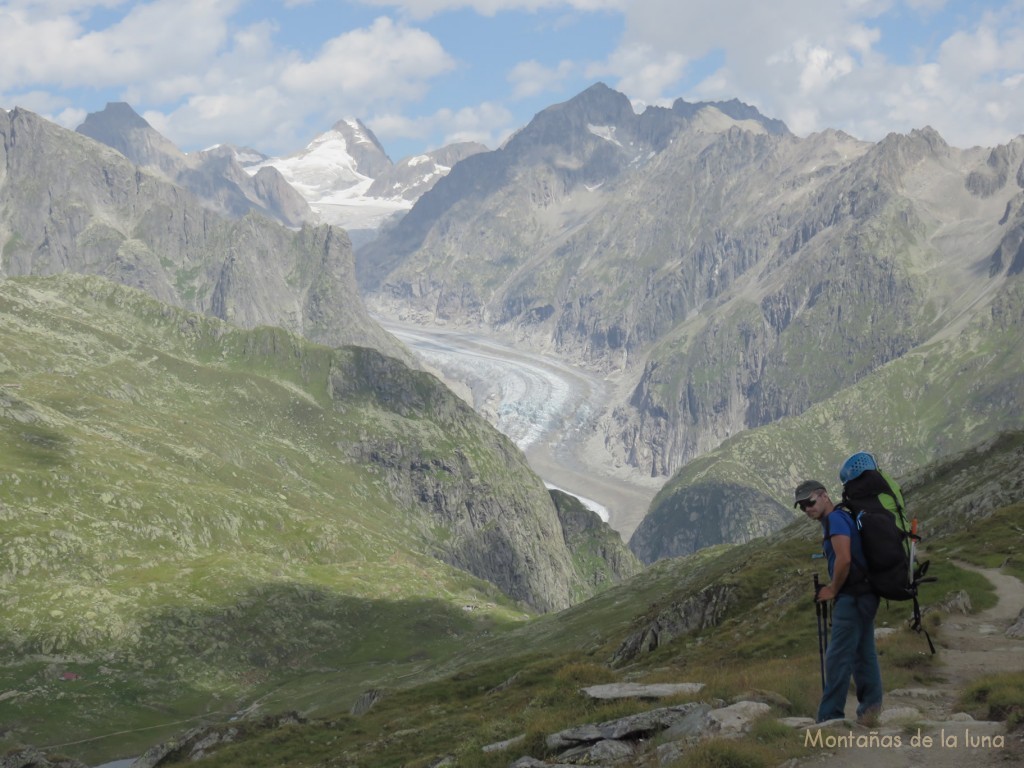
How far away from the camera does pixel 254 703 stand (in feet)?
511

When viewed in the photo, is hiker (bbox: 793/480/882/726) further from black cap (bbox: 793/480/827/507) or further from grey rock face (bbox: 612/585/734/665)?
grey rock face (bbox: 612/585/734/665)

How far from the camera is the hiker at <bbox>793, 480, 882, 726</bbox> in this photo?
2223 centimetres

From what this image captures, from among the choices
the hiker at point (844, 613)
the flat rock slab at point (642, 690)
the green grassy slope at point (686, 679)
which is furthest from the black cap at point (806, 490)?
the flat rock slab at point (642, 690)

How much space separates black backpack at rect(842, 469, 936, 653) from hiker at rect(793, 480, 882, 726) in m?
0.24

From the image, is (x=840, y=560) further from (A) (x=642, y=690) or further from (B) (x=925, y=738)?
(A) (x=642, y=690)

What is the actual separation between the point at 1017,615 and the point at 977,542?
26440mm

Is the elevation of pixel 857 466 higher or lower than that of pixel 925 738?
higher

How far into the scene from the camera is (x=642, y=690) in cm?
3294

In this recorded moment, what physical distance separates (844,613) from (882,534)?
2366 millimetres

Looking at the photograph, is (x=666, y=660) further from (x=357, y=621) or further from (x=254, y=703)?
(x=357, y=621)

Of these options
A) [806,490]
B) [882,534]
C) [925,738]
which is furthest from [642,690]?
[882,534]

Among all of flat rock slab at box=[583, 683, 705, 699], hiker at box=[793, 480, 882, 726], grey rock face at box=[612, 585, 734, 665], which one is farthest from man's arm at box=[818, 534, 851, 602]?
grey rock face at box=[612, 585, 734, 665]

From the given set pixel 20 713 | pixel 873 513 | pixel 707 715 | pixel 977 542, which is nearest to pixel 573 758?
pixel 707 715

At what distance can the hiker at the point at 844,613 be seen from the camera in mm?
22234
